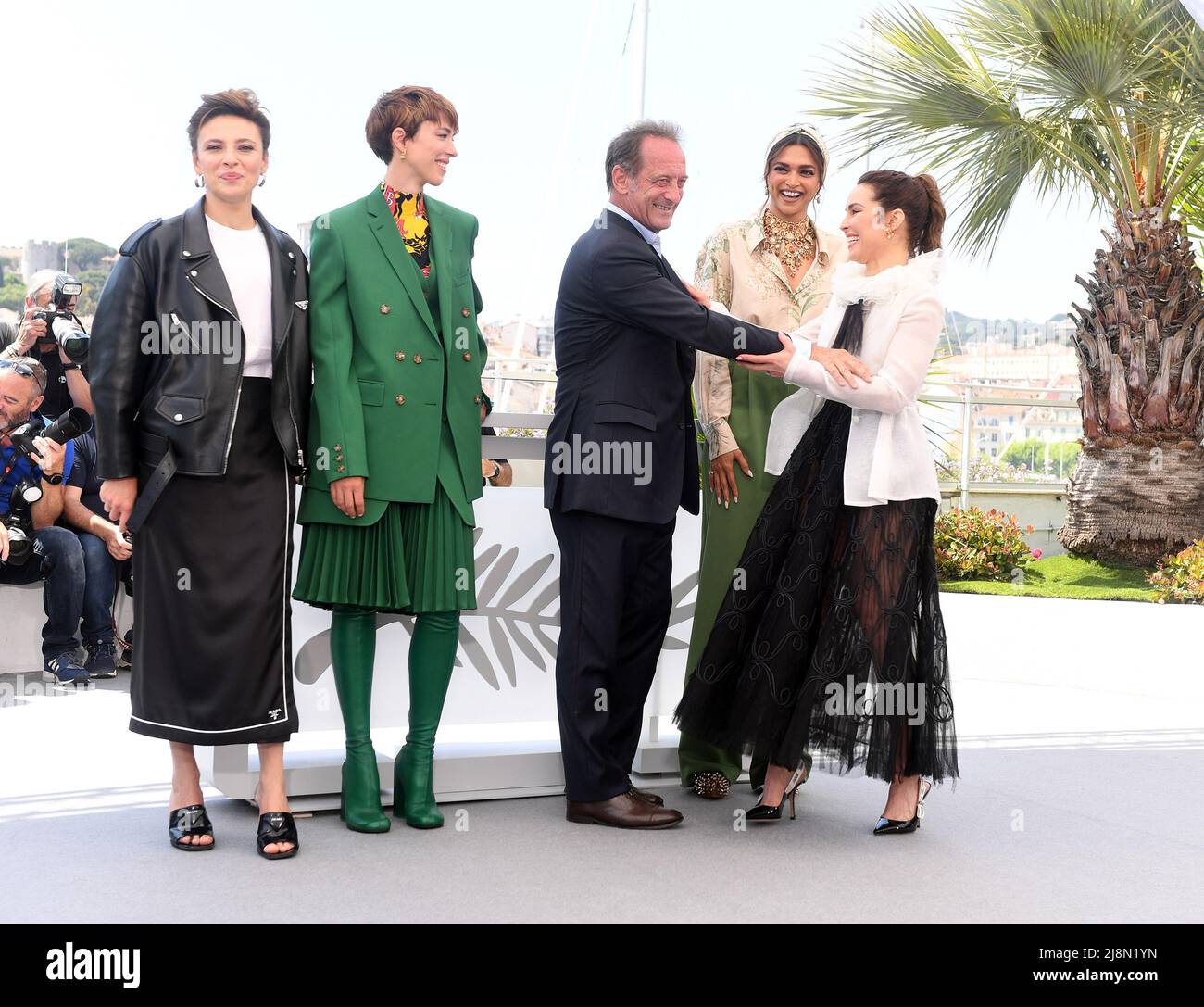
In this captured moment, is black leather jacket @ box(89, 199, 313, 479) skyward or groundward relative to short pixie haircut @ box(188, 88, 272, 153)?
groundward

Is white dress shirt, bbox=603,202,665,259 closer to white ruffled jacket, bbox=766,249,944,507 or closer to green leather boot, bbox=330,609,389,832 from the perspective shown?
white ruffled jacket, bbox=766,249,944,507

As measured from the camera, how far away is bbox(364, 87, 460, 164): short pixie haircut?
3.32 meters

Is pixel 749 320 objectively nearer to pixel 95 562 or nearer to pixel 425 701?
pixel 425 701

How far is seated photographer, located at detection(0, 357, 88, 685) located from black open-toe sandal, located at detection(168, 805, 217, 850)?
8.77 ft

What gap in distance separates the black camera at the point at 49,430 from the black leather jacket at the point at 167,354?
257cm

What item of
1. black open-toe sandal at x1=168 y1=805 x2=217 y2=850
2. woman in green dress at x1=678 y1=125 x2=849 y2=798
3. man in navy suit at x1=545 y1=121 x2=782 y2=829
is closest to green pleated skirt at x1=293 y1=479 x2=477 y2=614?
man in navy suit at x1=545 y1=121 x2=782 y2=829

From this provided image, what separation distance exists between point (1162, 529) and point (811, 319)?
22.6 feet

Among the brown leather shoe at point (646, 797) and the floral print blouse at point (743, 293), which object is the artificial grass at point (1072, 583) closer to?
the floral print blouse at point (743, 293)

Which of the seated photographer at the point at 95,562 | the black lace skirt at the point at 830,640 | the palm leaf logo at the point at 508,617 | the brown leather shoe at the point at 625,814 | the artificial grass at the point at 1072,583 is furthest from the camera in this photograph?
the artificial grass at the point at 1072,583

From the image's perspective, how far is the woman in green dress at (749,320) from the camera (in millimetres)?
3842

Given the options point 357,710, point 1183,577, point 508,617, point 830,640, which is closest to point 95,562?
point 508,617

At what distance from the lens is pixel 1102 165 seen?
1007 centimetres

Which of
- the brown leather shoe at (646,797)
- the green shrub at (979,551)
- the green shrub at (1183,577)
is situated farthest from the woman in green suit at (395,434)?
the green shrub at (979,551)
